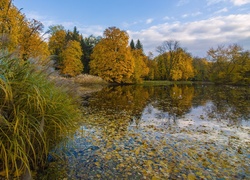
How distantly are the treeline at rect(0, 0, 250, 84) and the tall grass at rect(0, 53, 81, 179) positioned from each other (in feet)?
45.1

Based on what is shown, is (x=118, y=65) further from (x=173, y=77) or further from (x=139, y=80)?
(x=173, y=77)

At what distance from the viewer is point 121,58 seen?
3209 centimetres

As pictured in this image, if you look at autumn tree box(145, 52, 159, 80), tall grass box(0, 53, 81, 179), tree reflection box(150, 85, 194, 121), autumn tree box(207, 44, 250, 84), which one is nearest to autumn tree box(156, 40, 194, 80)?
autumn tree box(145, 52, 159, 80)

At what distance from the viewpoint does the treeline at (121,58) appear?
22.1 metres

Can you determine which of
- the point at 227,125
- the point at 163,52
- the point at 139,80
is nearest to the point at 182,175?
the point at 227,125

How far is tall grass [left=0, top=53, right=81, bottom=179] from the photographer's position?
7.90ft

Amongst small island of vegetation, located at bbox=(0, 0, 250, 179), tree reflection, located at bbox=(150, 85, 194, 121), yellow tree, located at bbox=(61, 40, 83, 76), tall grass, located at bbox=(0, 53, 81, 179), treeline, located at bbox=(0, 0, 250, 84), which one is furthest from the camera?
yellow tree, located at bbox=(61, 40, 83, 76)

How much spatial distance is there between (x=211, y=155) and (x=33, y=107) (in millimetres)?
4062

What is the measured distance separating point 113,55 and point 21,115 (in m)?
29.8

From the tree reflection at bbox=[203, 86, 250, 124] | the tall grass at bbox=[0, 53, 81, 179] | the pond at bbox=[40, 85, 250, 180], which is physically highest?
the tall grass at bbox=[0, 53, 81, 179]

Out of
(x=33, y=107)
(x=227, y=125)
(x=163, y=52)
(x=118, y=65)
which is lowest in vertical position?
(x=227, y=125)

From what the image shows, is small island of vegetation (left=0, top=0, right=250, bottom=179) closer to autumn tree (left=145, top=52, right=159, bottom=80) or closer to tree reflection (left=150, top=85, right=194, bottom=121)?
autumn tree (left=145, top=52, right=159, bottom=80)

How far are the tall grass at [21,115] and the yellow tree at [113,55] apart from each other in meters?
28.8

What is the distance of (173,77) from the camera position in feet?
165
